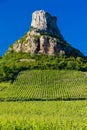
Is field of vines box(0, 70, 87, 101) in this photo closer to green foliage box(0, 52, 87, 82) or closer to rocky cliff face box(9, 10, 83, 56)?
green foliage box(0, 52, 87, 82)

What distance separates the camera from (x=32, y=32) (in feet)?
610

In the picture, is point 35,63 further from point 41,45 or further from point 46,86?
point 46,86

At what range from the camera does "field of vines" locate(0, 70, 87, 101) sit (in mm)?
93938

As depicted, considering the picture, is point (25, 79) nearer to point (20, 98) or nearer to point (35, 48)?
point (20, 98)

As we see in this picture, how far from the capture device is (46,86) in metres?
113

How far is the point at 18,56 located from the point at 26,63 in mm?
18963

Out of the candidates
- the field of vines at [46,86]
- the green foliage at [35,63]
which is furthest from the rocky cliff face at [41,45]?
the field of vines at [46,86]

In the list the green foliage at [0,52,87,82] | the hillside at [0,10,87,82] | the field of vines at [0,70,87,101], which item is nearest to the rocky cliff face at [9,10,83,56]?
the hillside at [0,10,87,82]

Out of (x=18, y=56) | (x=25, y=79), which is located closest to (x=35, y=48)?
(x=18, y=56)

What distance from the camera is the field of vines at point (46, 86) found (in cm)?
9394

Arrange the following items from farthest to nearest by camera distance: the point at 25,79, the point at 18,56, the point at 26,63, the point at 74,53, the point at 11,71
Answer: the point at 74,53, the point at 18,56, the point at 26,63, the point at 11,71, the point at 25,79

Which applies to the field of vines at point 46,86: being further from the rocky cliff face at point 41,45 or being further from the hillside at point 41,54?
the rocky cliff face at point 41,45

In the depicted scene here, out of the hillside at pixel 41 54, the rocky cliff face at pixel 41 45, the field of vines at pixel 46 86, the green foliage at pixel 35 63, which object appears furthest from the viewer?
the rocky cliff face at pixel 41 45

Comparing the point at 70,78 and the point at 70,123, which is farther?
the point at 70,78
